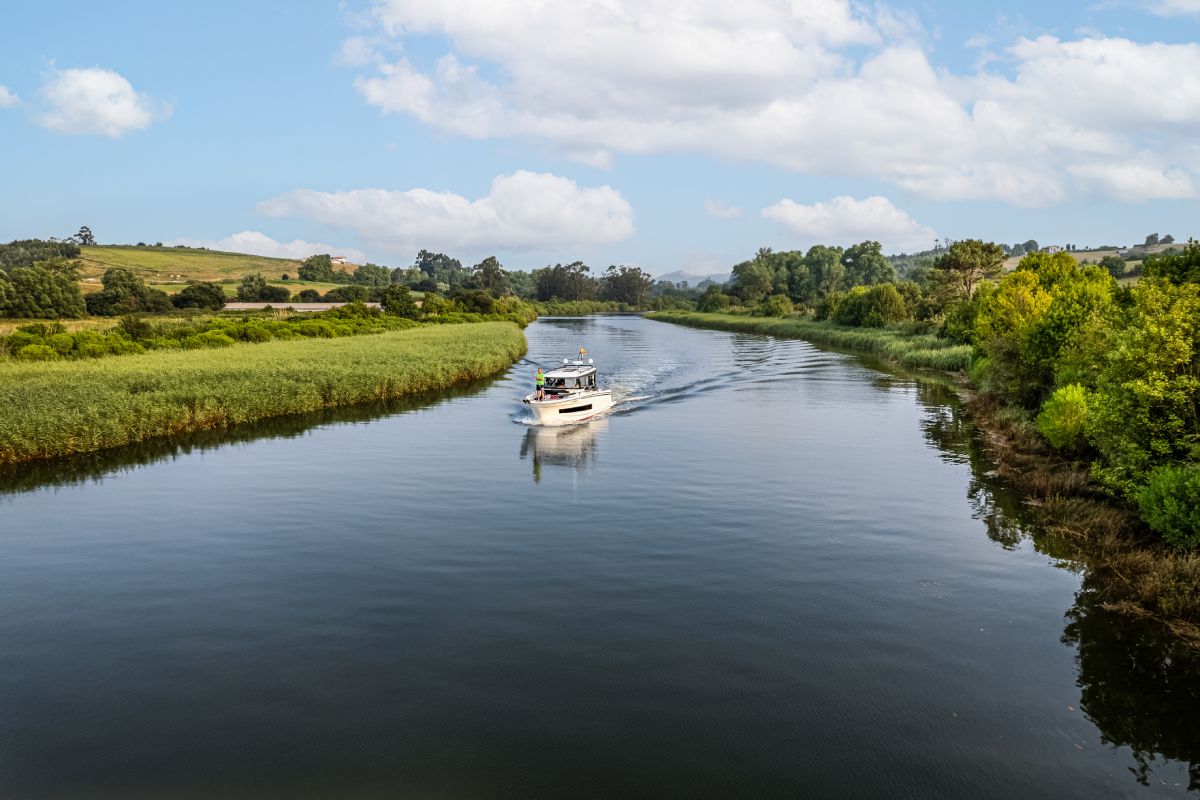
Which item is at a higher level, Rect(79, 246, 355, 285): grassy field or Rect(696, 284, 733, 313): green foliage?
Rect(79, 246, 355, 285): grassy field

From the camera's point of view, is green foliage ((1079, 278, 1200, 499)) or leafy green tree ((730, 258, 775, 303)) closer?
green foliage ((1079, 278, 1200, 499))

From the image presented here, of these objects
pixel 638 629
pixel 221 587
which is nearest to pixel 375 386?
pixel 221 587

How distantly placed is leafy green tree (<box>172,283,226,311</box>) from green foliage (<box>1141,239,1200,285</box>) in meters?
109

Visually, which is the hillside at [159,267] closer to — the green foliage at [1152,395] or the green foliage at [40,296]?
the green foliage at [40,296]

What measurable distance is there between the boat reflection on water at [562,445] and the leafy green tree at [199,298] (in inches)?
3429

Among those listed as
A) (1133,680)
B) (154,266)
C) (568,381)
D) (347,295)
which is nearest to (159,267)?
(154,266)

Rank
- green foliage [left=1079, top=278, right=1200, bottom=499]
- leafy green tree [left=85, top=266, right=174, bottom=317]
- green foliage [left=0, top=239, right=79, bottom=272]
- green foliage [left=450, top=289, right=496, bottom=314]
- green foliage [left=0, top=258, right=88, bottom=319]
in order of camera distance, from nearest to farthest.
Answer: green foliage [left=1079, top=278, right=1200, bottom=499]
green foliage [left=0, top=258, right=88, bottom=319]
leafy green tree [left=85, top=266, right=174, bottom=317]
green foliage [left=450, top=289, right=496, bottom=314]
green foliage [left=0, top=239, right=79, bottom=272]

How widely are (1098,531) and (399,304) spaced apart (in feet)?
365

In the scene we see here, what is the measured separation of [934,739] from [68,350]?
5889 cm

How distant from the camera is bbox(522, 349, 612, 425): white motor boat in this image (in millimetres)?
39812

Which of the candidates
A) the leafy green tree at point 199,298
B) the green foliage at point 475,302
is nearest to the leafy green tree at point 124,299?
the leafy green tree at point 199,298

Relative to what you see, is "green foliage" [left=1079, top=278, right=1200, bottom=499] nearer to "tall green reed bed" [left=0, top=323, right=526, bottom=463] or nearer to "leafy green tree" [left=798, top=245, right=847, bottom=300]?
"tall green reed bed" [left=0, top=323, right=526, bottom=463]

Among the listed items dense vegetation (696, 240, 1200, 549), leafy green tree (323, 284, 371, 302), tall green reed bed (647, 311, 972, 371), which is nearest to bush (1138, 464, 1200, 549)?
dense vegetation (696, 240, 1200, 549)

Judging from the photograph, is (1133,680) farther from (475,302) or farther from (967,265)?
(475,302)
